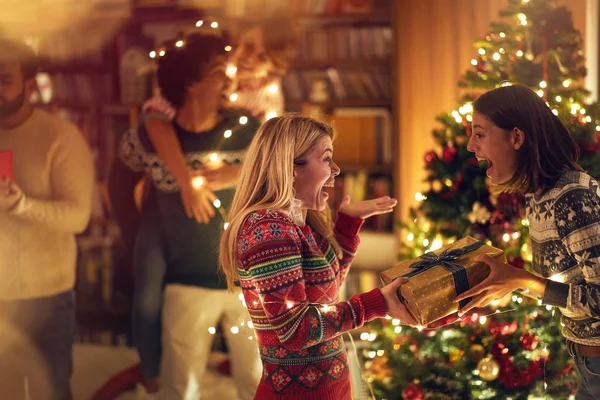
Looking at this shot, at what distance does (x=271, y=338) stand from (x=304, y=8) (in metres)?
3.21

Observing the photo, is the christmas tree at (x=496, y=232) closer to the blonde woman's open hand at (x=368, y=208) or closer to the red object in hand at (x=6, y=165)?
the blonde woman's open hand at (x=368, y=208)

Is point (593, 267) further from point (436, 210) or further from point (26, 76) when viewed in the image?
point (26, 76)

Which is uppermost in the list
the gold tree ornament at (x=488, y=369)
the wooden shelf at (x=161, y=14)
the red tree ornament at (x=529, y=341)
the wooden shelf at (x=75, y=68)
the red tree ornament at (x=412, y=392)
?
the wooden shelf at (x=161, y=14)

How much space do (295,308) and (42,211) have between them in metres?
1.54

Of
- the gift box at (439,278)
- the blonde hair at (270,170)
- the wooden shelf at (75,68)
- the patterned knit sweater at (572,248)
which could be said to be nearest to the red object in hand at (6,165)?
the wooden shelf at (75,68)

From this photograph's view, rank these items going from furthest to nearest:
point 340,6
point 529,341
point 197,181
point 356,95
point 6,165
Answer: point 356,95 < point 340,6 < point 197,181 < point 6,165 < point 529,341

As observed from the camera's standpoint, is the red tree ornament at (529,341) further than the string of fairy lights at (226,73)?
No

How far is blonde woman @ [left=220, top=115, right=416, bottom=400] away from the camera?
70.6 inches

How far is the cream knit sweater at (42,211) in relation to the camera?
295 cm

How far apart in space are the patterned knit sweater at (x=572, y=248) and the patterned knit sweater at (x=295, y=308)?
0.44 metres

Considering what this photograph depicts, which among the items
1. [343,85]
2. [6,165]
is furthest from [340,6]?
[6,165]

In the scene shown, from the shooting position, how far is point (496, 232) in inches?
116

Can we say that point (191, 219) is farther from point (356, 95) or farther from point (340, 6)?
point (340, 6)

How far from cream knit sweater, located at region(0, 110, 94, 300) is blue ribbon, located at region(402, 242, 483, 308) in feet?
5.20
